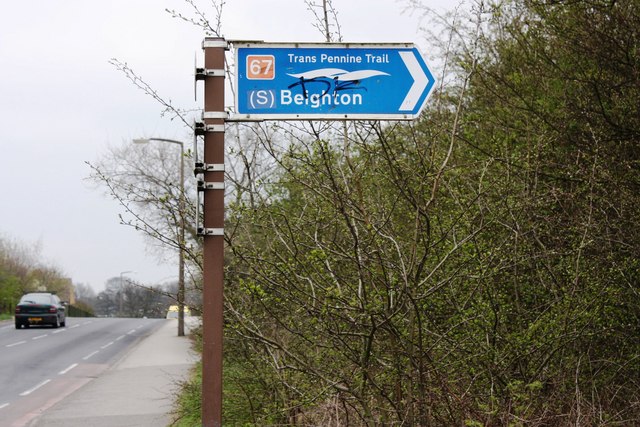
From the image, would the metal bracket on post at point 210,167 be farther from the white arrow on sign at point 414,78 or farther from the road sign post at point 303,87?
the white arrow on sign at point 414,78

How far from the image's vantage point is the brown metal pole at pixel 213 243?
4688 millimetres

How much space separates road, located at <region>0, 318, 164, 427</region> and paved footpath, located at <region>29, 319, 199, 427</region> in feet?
1.13

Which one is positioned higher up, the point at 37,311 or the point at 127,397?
the point at 37,311

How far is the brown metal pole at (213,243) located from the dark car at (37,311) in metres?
33.6

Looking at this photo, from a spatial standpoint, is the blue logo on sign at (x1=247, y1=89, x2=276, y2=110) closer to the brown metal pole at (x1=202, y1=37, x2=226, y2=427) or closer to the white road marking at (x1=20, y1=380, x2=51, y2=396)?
the brown metal pole at (x1=202, y1=37, x2=226, y2=427)

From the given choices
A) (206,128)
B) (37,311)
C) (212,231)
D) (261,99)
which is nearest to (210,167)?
(206,128)

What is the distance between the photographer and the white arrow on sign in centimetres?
489

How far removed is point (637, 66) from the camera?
28.4ft

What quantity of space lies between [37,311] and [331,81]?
3434 cm

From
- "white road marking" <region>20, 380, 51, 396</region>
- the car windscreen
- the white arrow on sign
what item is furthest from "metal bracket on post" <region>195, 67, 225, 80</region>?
the car windscreen

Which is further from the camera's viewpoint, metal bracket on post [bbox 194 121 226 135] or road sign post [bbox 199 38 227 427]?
metal bracket on post [bbox 194 121 226 135]

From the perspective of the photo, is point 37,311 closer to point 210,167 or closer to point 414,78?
point 210,167

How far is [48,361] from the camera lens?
22.6 m

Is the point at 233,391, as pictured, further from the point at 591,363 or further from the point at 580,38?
the point at 580,38
